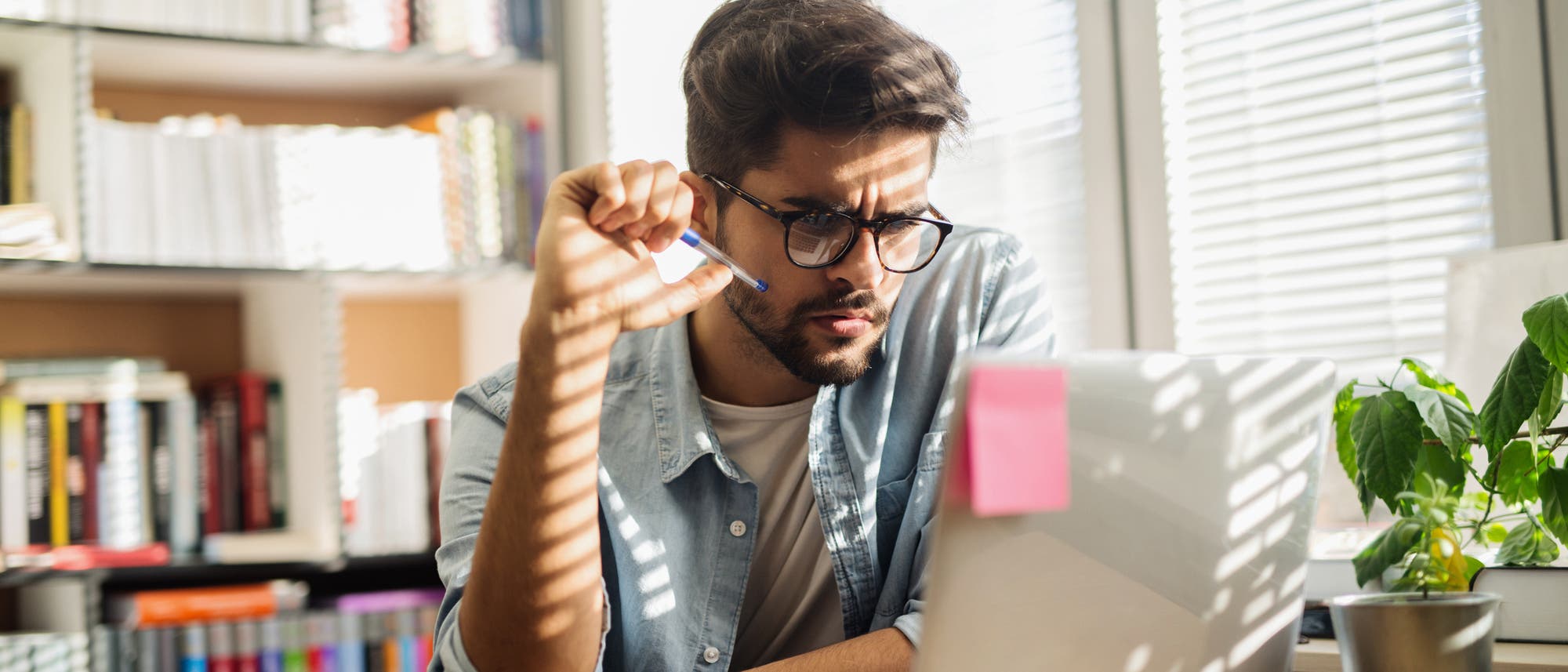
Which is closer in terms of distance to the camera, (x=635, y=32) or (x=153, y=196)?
(x=153, y=196)

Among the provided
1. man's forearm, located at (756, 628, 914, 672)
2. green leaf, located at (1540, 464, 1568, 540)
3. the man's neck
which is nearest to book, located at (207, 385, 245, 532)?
the man's neck

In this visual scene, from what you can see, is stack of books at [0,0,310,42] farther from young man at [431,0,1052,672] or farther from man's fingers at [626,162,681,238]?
man's fingers at [626,162,681,238]

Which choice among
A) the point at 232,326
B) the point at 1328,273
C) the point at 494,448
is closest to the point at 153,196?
the point at 232,326

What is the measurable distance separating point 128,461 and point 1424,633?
6.32 ft

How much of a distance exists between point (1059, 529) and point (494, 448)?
82cm

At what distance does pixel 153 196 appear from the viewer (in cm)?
213

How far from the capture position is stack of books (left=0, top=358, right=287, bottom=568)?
198 cm

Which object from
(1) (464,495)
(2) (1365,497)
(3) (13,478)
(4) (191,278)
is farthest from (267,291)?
(2) (1365,497)

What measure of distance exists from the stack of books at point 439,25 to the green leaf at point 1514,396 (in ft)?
6.24

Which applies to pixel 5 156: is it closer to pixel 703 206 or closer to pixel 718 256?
pixel 703 206

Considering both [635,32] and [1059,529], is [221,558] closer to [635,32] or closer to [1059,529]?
[635,32]

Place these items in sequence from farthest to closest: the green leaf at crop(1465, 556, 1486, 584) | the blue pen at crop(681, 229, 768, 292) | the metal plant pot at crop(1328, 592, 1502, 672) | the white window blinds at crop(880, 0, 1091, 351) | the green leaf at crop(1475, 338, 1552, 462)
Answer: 1. the white window blinds at crop(880, 0, 1091, 351)
2. the blue pen at crop(681, 229, 768, 292)
3. the green leaf at crop(1465, 556, 1486, 584)
4. the green leaf at crop(1475, 338, 1552, 462)
5. the metal plant pot at crop(1328, 592, 1502, 672)

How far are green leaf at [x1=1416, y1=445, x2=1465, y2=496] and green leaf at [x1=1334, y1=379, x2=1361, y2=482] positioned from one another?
0.29 ft

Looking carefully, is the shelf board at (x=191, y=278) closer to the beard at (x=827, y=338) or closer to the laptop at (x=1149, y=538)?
the beard at (x=827, y=338)
